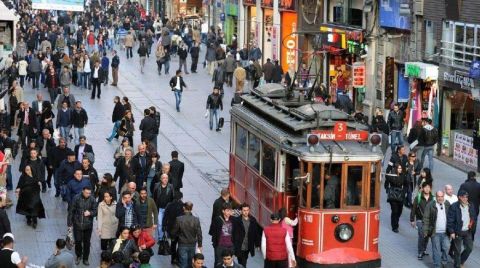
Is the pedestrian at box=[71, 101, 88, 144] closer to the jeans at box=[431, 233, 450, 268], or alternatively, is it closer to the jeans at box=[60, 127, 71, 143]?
the jeans at box=[60, 127, 71, 143]

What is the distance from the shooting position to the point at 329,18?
156ft

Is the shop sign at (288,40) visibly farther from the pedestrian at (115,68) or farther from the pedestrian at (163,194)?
the pedestrian at (163,194)

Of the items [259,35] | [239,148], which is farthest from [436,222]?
[259,35]

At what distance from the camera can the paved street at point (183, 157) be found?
929 inches

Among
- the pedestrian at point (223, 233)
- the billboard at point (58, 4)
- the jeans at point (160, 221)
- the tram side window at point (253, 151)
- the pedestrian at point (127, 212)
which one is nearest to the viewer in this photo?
the pedestrian at point (223, 233)

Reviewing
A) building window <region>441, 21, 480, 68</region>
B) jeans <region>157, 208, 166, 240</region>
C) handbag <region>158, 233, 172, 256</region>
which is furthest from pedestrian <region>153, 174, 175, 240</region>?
building window <region>441, 21, 480, 68</region>

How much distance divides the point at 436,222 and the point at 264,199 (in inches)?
116

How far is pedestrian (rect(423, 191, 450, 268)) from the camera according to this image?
21875 mm

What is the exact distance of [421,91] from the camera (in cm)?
3734

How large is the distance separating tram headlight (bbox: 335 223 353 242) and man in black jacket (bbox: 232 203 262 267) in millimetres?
1303

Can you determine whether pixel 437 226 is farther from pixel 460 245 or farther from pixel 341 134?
pixel 341 134

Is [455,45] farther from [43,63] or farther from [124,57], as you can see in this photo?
[124,57]

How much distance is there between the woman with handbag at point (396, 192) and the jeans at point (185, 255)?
5.76m

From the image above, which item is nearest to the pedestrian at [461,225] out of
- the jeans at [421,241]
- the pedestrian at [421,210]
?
the pedestrian at [421,210]
